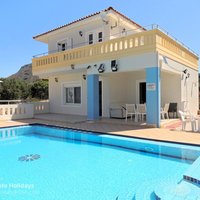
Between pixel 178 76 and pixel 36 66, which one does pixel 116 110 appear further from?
pixel 36 66

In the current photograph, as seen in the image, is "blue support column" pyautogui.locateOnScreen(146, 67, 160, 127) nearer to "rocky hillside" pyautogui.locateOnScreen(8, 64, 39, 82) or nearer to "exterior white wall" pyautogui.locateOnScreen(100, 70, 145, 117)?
"exterior white wall" pyautogui.locateOnScreen(100, 70, 145, 117)

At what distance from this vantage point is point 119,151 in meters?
9.85

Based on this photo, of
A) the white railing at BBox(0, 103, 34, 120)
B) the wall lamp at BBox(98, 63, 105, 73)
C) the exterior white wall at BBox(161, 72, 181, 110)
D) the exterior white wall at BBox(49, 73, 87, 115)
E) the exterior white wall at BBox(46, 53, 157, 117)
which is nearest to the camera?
the wall lamp at BBox(98, 63, 105, 73)

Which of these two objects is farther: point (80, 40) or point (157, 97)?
point (80, 40)

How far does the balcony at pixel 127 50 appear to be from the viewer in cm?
1288

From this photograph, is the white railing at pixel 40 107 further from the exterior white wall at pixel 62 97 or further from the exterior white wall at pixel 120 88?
the exterior white wall at pixel 120 88

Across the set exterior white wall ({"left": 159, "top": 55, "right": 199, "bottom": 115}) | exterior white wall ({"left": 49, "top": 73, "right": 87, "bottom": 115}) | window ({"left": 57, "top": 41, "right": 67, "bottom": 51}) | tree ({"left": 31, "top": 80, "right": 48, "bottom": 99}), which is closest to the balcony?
exterior white wall ({"left": 159, "top": 55, "right": 199, "bottom": 115})

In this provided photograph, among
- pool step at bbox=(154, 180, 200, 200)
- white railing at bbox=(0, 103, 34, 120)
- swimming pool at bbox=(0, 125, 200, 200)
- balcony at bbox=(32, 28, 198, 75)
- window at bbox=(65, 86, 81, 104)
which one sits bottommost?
swimming pool at bbox=(0, 125, 200, 200)

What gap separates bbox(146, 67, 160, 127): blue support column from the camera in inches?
495

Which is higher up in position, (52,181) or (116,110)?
(116,110)

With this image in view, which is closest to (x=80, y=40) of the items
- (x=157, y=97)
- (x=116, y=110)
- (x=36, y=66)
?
(x=36, y=66)

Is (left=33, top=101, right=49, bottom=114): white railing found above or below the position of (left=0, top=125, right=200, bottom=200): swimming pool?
above

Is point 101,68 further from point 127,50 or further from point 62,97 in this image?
point 62,97

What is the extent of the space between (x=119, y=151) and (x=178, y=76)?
9838 millimetres
